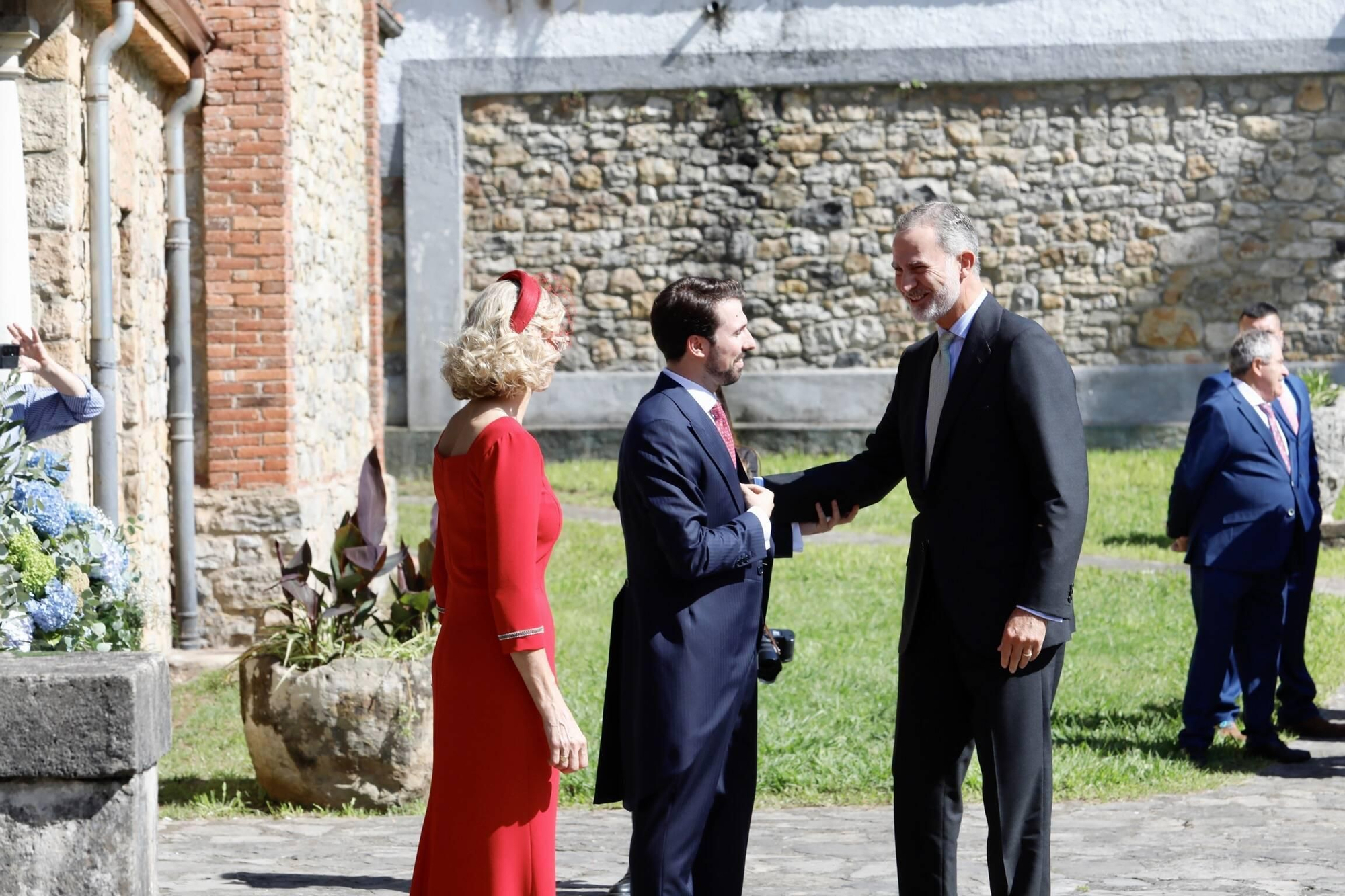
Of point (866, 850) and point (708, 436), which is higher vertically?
point (708, 436)

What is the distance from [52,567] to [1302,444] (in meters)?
5.27

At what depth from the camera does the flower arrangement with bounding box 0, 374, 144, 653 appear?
13.4 ft

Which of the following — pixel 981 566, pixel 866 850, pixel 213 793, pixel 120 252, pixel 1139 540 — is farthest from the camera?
pixel 1139 540

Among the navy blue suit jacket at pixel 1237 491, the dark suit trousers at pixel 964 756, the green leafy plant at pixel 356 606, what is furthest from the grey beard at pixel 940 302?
the navy blue suit jacket at pixel 1237 491

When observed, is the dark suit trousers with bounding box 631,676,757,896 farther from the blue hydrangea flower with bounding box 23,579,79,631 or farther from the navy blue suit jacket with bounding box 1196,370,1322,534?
the navy blue suit jacket with bounding box 1196,370,1322,534

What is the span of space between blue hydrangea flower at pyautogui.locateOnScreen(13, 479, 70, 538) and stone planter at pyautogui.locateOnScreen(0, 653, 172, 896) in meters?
1.17

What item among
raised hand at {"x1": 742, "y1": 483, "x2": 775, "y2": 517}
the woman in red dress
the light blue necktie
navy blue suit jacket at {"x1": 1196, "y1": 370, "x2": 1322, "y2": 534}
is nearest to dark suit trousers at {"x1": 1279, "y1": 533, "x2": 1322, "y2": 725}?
navy blue suit jacket at {"x1": 1196, "y1": 370, "x2": 1322, "y2": 534}

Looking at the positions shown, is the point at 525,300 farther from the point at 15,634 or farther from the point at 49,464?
the point at 49,464

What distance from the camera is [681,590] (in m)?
3.81

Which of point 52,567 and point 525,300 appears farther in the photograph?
point 52,567

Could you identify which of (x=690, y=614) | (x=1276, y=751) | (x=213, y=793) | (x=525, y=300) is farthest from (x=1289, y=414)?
(x=213, y=793)

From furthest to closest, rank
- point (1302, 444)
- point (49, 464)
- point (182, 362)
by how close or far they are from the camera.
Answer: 1. point (182, 362)
2. point (1302, 444)
3. point (49, 464)

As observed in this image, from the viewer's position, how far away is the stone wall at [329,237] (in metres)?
9.45

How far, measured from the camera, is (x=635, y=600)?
3861 millimetres
